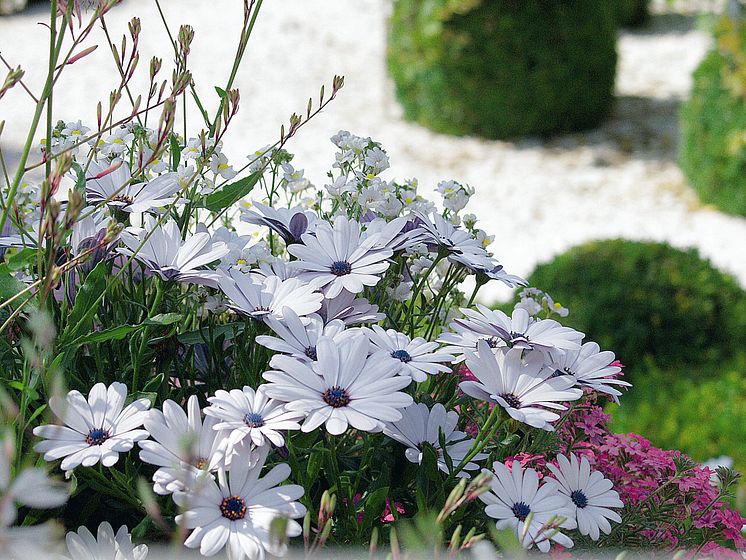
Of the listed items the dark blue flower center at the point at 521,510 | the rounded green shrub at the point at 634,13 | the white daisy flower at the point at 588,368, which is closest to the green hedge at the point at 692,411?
the white daisy flower at the point at 588,368

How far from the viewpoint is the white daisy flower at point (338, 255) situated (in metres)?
1.03

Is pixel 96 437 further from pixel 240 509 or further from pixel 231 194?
pixel 231 194

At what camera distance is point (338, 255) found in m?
1.07

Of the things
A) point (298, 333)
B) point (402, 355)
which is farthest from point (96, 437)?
point (402, 355)

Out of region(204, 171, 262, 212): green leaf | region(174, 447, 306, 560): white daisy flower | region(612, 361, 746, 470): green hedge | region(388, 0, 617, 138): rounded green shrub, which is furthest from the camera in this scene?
region(388, 0, 617, 138): rounded green shrub

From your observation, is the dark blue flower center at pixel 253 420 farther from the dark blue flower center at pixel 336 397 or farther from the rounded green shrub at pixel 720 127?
the rounded green shrub at pixel 720 127

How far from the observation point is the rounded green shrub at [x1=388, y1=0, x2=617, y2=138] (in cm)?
652

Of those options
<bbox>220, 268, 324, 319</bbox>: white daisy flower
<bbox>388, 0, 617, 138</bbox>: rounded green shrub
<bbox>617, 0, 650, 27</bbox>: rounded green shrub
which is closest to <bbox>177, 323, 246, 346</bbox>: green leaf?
<bbox>220, 268, 324, 319</bbox>: white daisy flower

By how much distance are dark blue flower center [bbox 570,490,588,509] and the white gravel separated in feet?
11.9

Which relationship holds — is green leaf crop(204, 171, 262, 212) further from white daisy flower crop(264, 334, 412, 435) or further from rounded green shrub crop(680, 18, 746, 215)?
rounded green shrub crop(680, 18, 746, 215)

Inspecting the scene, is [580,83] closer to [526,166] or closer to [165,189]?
[526,166]

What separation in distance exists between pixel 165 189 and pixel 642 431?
2.57m

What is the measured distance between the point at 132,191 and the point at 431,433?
502 millimetres

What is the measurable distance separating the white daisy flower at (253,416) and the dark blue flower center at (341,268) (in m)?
0.23
